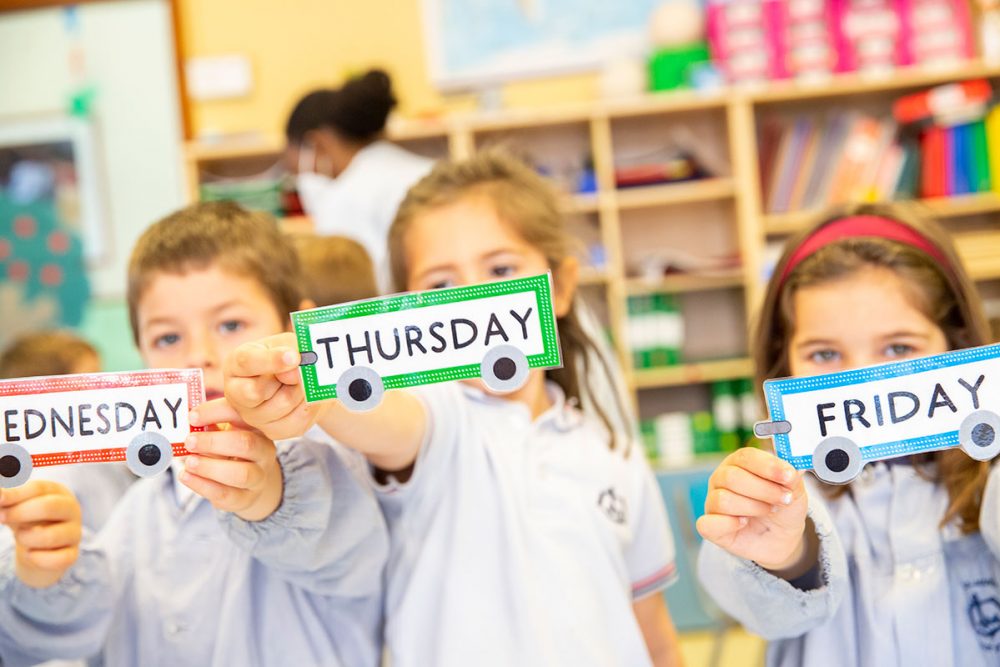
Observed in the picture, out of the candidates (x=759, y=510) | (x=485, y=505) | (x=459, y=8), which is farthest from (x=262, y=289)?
(x=459, y=8)

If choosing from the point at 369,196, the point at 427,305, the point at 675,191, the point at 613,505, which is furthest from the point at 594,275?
the point at 427,305

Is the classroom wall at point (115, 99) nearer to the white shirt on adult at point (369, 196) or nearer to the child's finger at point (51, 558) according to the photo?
the white shirt on adult at point (369, 196)

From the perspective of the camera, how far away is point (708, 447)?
13.9 ft

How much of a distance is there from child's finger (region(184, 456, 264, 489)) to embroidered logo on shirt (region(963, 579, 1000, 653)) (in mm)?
820

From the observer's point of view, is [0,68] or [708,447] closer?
[708,447]

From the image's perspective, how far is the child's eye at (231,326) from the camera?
135cm

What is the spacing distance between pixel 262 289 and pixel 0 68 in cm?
394

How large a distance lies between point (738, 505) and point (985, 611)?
44cm

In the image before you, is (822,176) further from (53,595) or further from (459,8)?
(53,595)

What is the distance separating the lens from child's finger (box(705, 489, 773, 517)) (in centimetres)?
92

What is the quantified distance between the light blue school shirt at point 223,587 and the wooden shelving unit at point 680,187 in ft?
9.90

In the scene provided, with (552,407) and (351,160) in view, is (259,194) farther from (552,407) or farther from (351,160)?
(552,407)

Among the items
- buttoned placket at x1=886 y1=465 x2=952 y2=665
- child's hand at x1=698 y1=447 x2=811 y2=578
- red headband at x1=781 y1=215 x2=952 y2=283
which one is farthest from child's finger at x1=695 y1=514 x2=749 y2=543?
red headband at x1=781 y1=215 x2=952 y2=283

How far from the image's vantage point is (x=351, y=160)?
3.19m
